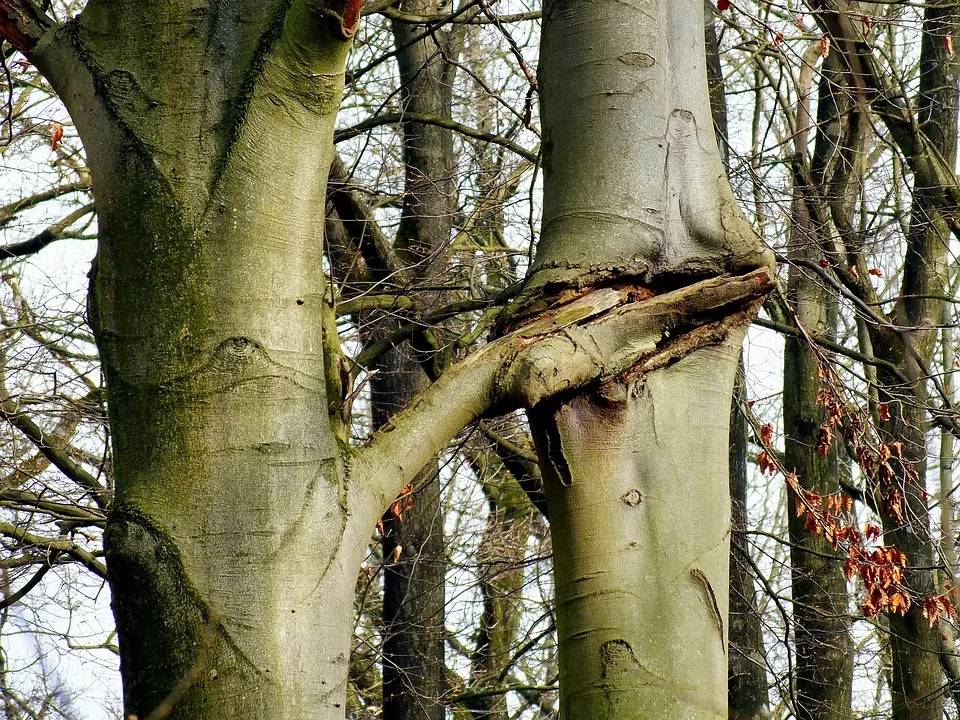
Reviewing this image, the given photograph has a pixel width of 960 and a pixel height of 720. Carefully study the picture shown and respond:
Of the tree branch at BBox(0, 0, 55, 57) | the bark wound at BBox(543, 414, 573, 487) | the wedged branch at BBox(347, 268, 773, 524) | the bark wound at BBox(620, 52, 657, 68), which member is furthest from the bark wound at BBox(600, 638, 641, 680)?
the tree branch at BBox(0, 0, 55, 57)

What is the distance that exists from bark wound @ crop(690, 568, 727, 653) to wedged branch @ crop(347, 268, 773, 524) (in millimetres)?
385

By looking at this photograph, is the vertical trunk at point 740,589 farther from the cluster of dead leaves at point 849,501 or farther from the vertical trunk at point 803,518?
the cluster of dead leaves at point 849,501

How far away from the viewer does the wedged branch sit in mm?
1632

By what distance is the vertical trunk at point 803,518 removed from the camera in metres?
6.97

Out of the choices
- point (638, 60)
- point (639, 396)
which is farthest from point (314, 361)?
point (638, 60)

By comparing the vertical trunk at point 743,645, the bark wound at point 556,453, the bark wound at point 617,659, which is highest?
the vertical trunk at point 743,645

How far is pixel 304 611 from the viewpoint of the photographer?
4.75 ft

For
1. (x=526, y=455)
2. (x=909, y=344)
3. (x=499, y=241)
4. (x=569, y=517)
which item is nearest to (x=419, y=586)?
(x=526, y=455)

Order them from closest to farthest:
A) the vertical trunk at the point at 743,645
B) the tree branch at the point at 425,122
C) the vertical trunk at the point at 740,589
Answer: the tree branch at the point at 425,122 → the vertical trunk at the point at 740,589 → the vertical trunk at the point at 743,645

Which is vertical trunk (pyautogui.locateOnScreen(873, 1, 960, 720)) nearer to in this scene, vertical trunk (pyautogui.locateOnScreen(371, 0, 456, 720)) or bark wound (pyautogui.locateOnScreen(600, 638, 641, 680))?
vertical trunk (pyautogui.locateOnScreen(371, 0, 456, 720))

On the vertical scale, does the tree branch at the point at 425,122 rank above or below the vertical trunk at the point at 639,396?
above

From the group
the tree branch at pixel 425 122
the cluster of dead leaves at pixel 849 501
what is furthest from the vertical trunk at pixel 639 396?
the tree branch at pixel 425 122

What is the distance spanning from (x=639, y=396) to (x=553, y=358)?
19 cm

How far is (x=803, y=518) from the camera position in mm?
7543
